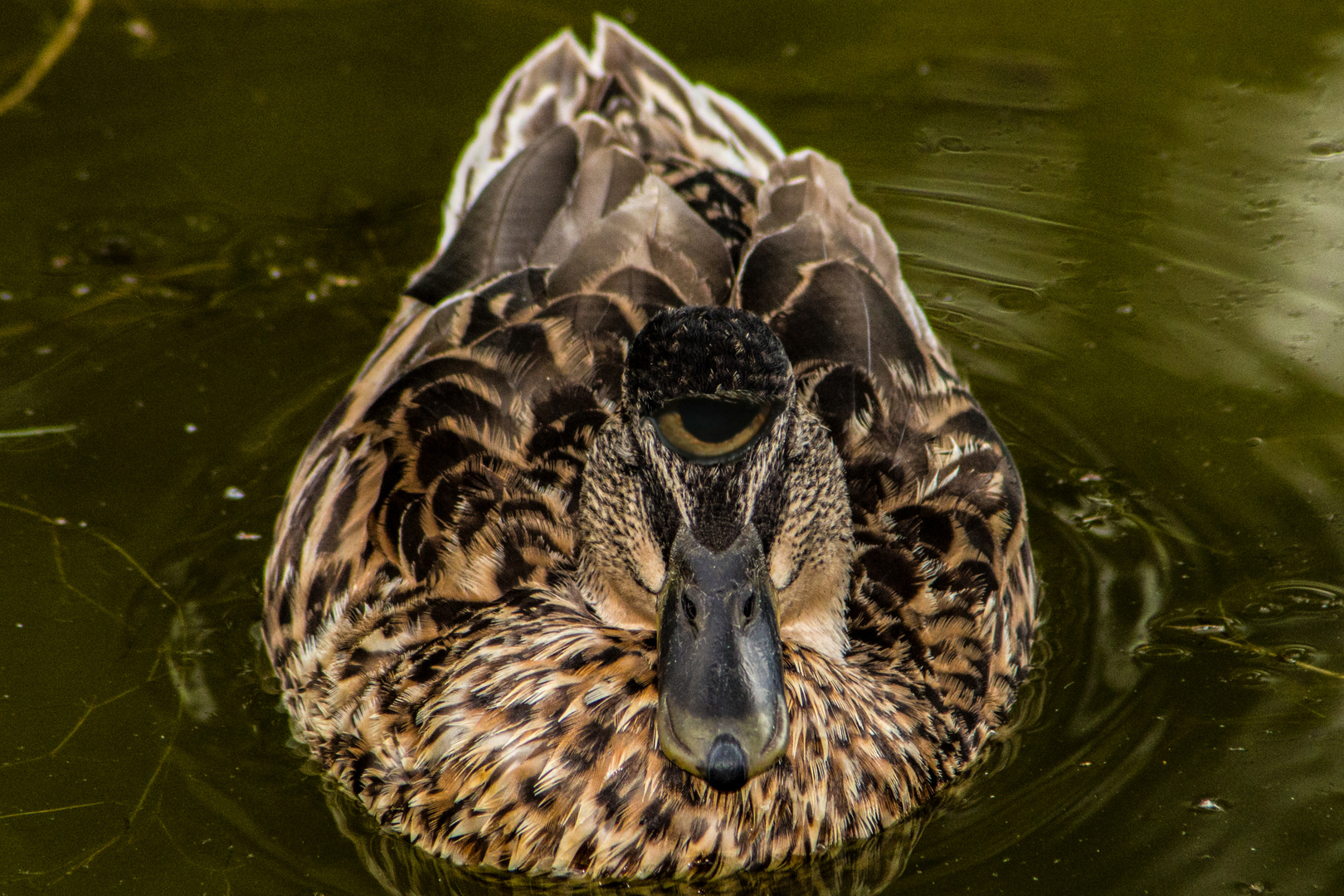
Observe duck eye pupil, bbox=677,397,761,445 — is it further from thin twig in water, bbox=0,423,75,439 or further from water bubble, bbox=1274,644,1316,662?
thin twig in water, bbox=0,423,75,439

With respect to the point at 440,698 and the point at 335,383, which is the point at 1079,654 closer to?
the point at 440,698

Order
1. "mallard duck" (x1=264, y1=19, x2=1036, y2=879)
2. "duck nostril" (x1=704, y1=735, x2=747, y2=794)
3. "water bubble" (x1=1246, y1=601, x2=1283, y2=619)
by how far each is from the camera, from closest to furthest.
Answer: "duck nostril" (x1=704, y1=735, x2=747, y2=794)
"mallard duck" (x1=264, y1=19, x2=1036, y2=879)
"water bubble" (x1=1246, y1=601, x2=1283, y2=619)

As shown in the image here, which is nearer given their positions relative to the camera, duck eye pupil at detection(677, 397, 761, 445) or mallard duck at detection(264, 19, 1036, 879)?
duck eye pupil at detection(677, 397, 761, 445)

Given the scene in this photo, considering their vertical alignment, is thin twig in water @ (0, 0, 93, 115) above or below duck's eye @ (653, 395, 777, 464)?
below

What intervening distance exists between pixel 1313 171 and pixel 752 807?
451 centimetres

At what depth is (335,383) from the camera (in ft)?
21.2

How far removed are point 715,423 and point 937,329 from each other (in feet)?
10.0

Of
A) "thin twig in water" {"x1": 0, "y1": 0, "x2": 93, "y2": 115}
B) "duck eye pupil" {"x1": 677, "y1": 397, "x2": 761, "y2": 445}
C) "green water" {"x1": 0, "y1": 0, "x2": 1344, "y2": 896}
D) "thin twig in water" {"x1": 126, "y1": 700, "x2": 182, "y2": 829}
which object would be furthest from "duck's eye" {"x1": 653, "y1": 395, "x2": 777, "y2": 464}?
"thin twig in water" {"x1": 0, "y1": 0, "x2": 93, "y2": 115}

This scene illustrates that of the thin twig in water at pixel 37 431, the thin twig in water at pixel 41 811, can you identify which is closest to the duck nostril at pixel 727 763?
the thin twig in water at pixel 41 811

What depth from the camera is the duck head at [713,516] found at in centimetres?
395

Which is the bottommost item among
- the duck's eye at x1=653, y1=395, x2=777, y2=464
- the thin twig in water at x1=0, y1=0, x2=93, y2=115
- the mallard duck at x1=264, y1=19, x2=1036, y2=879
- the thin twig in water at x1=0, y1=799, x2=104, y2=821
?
the thin twig in water at x1=0, y1=799, x2=104, y2=821

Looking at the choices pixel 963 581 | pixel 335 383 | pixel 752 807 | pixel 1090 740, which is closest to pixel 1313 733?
pixel 1090 740

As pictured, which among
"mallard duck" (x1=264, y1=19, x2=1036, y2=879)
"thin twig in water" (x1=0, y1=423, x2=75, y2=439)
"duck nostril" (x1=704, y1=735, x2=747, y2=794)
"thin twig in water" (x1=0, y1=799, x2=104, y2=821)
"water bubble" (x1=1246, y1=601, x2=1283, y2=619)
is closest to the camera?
"duck nostril" (x1=704, y1=735, x2=747, y2=794)

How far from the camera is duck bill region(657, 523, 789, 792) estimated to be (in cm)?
393
